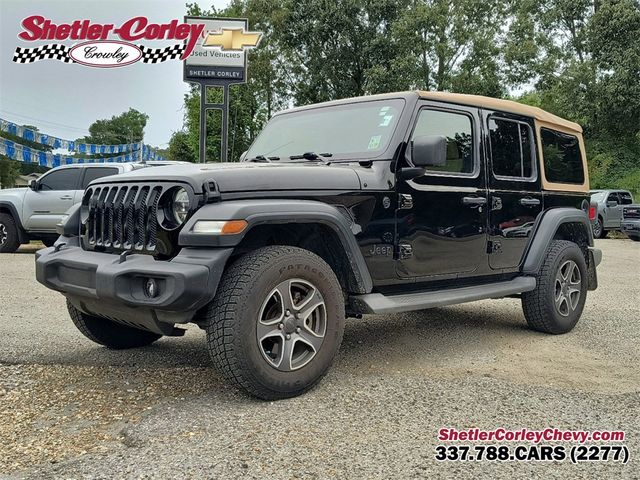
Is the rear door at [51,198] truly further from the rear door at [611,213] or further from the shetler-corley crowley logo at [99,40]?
the rear door at [611,213]

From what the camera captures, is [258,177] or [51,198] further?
[51,198]

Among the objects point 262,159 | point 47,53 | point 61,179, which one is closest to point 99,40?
point 47,53

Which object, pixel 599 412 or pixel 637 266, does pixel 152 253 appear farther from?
pixel 637 266

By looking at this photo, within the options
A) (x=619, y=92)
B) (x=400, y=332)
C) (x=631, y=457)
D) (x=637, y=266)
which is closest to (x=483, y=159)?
(x=400, y=332)

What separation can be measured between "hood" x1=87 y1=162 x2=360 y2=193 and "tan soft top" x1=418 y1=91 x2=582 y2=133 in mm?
1075

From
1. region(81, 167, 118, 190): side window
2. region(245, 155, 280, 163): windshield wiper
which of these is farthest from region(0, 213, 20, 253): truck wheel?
region(245, 155, 280, 163): windshield wiper

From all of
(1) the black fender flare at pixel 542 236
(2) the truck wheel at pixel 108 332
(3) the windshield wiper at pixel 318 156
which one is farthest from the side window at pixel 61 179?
(1) the black fender flare at pixel 542 236

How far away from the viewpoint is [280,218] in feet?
11.1

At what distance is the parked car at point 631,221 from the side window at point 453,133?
14666 mm

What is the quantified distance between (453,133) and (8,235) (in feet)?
32.4

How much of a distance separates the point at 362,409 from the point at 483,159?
240 centimetres

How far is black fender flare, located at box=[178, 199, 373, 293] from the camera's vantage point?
319 centimetres

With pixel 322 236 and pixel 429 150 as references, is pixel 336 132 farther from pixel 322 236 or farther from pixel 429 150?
pixel 322 236

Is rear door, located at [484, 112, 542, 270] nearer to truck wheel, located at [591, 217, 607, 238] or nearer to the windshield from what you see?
the windshield
